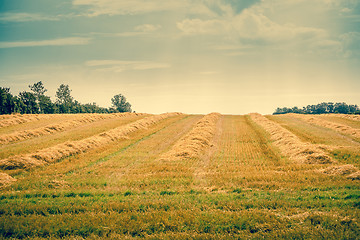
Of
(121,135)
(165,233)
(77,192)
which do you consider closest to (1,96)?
(121,135)

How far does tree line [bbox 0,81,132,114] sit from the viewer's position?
9225 centimetres

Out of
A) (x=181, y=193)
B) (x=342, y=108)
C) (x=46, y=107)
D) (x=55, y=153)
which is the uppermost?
(x=342, y=108)

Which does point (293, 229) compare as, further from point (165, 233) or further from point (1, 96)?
point (1, 96)

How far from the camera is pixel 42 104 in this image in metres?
113

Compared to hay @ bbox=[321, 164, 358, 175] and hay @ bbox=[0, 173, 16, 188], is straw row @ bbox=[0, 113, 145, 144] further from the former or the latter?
hay @ bbox=[321, 164, 358, 175]

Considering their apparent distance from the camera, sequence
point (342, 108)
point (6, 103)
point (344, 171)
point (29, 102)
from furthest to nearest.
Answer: point (342, 108) → point (29, 102) → point (6, 103) → point (344, 171)

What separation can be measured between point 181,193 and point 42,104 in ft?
386

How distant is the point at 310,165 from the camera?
1695 cm

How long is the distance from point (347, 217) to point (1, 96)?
105093 millimetres

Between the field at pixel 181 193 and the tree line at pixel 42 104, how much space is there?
82.8 meters

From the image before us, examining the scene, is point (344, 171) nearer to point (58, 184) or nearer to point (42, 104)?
point (58, 184)

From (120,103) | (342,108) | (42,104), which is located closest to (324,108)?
(342,108)

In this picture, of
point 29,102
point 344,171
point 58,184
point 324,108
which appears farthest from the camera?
point 324,108

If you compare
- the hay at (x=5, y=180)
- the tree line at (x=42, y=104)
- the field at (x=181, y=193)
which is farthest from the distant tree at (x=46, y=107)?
the hay at (x=5, y=180)
